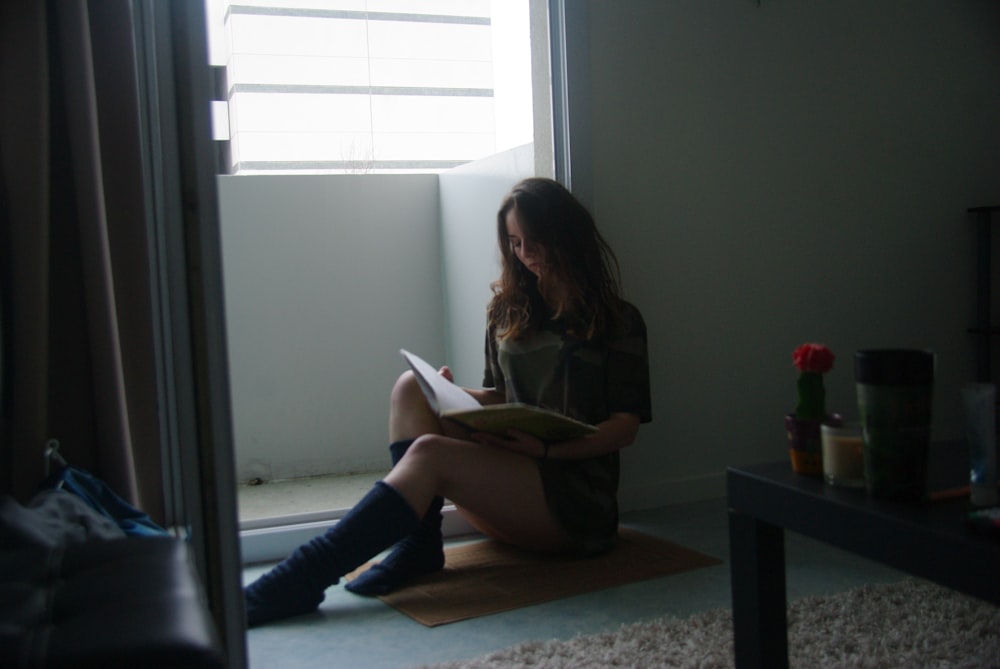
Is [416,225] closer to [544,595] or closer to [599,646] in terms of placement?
[544,595]

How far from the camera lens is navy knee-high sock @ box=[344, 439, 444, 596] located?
78.5 inches

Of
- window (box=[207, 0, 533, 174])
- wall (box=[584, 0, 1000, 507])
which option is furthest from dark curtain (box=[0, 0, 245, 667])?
window (box=[207, 0, 533, 174])

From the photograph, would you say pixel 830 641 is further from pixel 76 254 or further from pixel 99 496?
pixel 76 254

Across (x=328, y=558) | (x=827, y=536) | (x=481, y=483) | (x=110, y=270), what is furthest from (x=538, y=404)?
(x=827, y=536)

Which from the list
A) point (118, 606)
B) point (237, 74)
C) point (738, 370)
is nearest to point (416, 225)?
point (237, 74)

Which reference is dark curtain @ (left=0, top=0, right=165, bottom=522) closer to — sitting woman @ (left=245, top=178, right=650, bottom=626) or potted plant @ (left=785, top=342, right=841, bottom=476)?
sitting woman @ (left=245, top=178, right=650, bottom=626)

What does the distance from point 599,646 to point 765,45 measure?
1858 millimetres

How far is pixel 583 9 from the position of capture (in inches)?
99.0

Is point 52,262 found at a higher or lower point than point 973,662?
higher

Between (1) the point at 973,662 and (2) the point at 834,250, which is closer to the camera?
(1) the point at 973,662

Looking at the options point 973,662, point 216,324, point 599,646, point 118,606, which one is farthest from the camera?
point 599,646

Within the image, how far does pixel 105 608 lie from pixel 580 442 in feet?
4.48

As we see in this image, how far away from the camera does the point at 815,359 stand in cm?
120

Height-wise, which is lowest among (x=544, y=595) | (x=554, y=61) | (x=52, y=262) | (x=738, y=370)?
(x=544, y=595)
